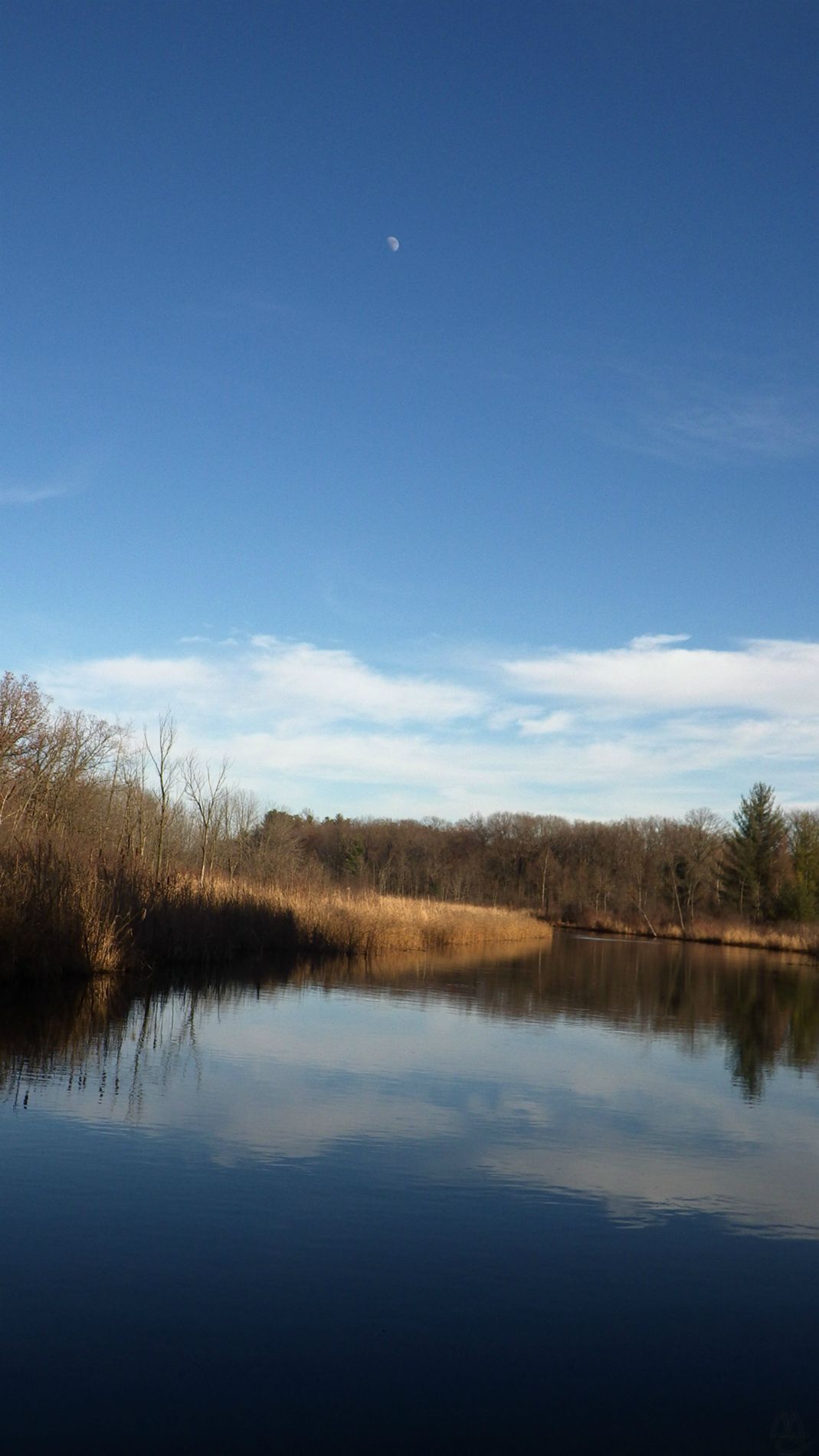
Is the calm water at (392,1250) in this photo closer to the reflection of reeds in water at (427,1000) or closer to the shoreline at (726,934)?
the reflection of reeds in water at (427,1000)

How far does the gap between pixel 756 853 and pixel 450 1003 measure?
4224 cm

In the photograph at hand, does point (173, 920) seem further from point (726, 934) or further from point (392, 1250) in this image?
point (726, 934)

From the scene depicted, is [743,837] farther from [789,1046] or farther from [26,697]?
[789,1046]

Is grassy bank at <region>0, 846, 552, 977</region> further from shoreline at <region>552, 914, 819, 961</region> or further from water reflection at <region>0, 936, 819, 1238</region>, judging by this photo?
shoreline at <region>552, 914, 819, 961</region>

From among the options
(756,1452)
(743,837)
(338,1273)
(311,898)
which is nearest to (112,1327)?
(338,1273)

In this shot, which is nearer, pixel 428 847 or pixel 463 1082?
pixel 463 1082

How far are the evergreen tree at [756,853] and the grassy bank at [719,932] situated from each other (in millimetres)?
4685

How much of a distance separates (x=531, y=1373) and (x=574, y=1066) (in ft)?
23.2

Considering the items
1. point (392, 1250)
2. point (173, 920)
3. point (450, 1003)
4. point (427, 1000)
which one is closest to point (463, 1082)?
point (392, 1250)

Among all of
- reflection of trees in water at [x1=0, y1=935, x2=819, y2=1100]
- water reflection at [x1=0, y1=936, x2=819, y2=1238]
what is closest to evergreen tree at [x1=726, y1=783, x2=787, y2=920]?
reflection of trees in water at [x1=0, y1=935, x2=819, y2=1100]

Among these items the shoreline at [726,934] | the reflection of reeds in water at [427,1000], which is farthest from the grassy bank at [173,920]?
the shoreline at [726,934]

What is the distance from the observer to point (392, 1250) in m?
5.12

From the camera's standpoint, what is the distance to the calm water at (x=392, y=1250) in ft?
11.9

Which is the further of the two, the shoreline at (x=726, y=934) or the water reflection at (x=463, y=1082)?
the shoreline at (x=726, y=934)
